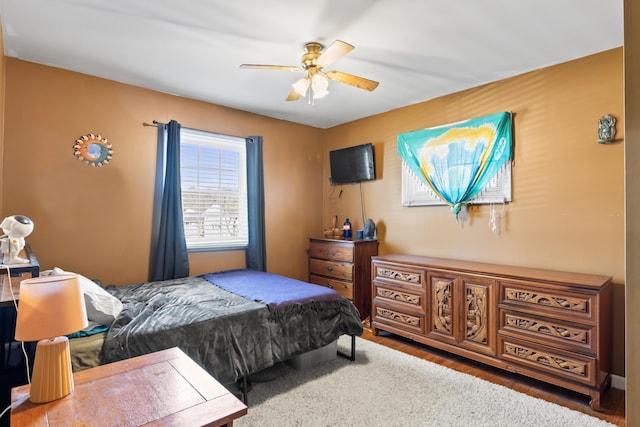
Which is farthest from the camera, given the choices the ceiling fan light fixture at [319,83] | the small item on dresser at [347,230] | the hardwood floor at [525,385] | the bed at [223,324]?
the small item on dresser at [347,230]

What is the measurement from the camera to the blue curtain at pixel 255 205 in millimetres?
4008

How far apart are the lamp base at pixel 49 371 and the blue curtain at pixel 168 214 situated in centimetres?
232

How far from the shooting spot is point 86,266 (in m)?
3.05

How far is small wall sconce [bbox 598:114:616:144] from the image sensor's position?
251 centimetres

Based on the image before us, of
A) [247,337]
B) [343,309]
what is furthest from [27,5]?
[343,309]

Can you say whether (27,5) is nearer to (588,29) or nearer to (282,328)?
(282,328)

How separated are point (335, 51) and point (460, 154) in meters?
1.81

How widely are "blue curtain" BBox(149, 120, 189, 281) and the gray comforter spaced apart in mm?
466

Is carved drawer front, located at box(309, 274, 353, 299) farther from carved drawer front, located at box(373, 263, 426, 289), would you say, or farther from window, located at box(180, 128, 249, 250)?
window, located at box(180, 128, 249, 250)

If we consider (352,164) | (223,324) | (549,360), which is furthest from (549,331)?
(352,164)

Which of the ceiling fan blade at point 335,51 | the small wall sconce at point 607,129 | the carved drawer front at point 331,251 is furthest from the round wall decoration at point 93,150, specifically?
the small wall sconce at point 607,129

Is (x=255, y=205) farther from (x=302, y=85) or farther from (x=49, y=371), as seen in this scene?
(x=49, y=371)

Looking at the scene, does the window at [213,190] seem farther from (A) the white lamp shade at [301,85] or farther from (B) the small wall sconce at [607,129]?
(B) the small wall sconce at [607,129]

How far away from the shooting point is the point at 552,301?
2.40m
